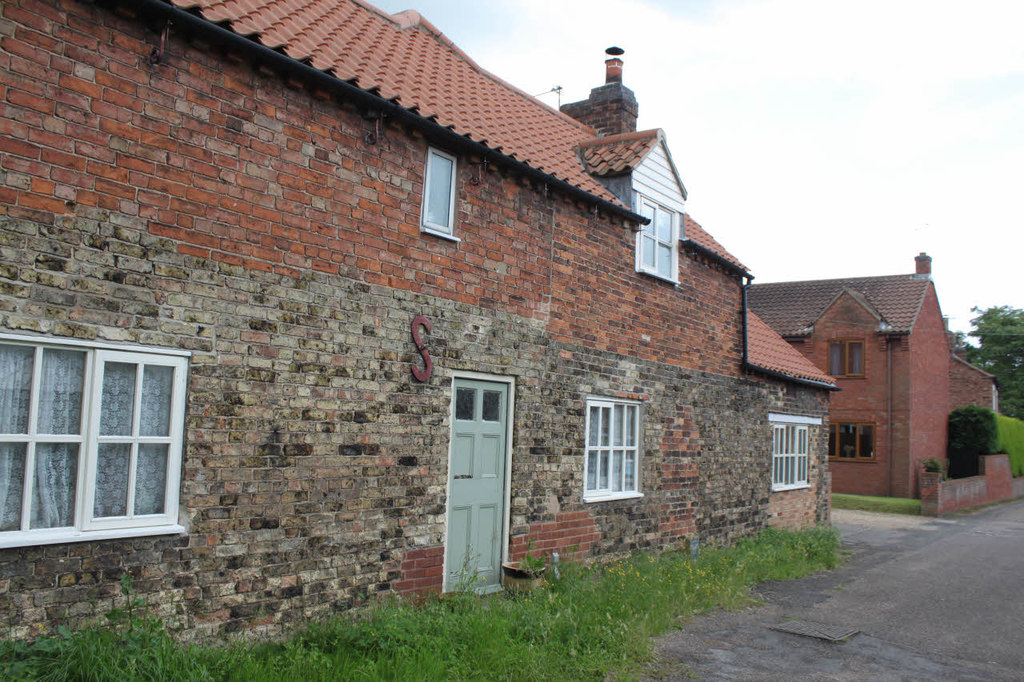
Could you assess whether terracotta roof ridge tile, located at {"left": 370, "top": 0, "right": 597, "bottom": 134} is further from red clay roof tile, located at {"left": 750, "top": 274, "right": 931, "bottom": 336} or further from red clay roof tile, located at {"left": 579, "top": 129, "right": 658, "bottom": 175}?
red clay roof tile, located at {"left": 750, "top": 274, "right": 931, "bottom": 336}

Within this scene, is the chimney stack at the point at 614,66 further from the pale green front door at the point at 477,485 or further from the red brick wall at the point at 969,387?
the red brick wall at the point at 969,387

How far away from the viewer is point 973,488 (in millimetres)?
26859

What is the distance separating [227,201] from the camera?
6.10m

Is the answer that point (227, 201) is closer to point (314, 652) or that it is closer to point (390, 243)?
point (390, 243)

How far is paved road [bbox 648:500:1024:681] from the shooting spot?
705 cm

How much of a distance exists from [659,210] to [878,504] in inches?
673

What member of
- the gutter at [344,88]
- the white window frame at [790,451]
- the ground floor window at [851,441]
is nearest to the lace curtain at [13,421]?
the gutter at [344,88]

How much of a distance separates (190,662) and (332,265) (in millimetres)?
3366

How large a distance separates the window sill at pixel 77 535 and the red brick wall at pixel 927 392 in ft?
85.0

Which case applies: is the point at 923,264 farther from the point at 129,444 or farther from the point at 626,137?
the point at 129,444

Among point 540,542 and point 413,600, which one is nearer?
point 413,600

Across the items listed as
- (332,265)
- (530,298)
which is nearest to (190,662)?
(332,265)

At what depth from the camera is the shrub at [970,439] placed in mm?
29391

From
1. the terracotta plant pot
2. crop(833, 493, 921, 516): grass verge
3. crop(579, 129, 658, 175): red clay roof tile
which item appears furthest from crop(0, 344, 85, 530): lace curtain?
crop(833, 493, 921, 516): grass verge
